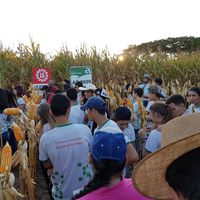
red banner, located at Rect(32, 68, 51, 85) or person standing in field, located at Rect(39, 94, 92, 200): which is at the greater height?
red banner, located at Rect(32, 68, 51, 85)

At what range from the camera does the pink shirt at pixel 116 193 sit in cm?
205

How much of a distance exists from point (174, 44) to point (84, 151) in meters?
37.5

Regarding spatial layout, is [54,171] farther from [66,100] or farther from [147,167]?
[147,167]

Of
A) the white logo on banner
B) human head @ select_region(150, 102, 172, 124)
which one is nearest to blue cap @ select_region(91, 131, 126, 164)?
human head @ select_region(150, 102, 172, 124)

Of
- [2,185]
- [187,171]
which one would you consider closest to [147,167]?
[187,171]

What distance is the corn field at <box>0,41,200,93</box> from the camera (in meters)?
15.7

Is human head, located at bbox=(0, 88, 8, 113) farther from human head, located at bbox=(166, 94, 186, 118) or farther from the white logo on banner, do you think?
the white logo on banner

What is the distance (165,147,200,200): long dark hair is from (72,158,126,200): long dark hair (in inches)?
27.6

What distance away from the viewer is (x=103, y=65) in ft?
52.5

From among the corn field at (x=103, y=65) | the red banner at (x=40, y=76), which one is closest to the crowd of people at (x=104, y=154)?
the red banner at (x=40, y=76)

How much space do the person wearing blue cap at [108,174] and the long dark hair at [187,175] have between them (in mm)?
690

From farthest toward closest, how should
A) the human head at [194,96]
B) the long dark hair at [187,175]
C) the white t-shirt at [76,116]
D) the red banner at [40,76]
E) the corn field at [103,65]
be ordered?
the corn field at [103,65] < the red banner at [40,76] < the white t-shirt at [76,116] < the human head at [194,96] < the long dark hair at [187,175]

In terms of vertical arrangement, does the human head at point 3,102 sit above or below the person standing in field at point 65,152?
above

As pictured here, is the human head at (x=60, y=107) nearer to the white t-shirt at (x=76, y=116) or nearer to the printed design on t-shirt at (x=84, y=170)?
the printed design on t-shirt at (x=84, y=170)
